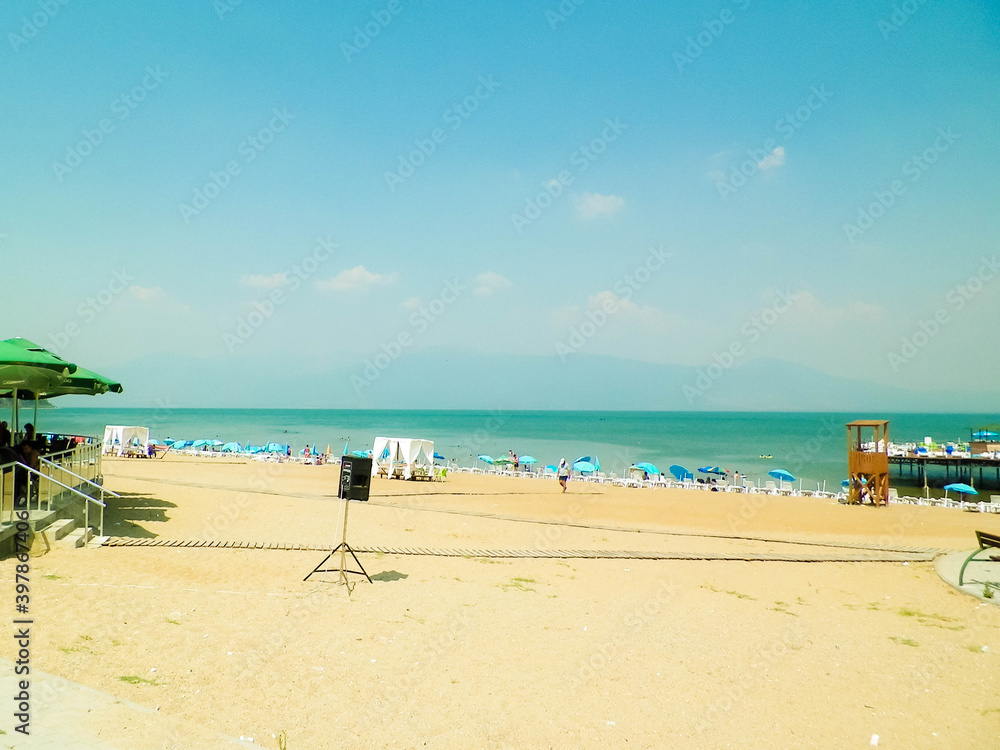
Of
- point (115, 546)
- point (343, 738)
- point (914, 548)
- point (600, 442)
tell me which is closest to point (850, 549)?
point (914, 548)

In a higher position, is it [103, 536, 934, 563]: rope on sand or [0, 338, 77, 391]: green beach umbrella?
[0, 338, 77, 391]: green beach umbrella

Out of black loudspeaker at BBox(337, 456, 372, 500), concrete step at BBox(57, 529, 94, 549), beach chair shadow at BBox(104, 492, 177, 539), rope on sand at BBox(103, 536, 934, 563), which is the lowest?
rope on sand at BBox(103, 536, 934, 563)

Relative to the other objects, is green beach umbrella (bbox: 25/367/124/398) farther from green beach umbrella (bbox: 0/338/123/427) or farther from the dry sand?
the dry sand

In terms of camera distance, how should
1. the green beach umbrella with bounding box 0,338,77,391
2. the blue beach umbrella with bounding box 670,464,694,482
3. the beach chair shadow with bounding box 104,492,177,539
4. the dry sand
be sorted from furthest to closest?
the blue beach umbrella with bounding box 670,464,694,482, the beach chair shadow with bounding box 104,492,177,539, the green beach umbrella with bounding box 0,338,77,391, the dry sand

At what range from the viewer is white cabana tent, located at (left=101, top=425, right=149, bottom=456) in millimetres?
35438

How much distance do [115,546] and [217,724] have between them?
664 centimetres

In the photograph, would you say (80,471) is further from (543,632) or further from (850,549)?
(850,549)

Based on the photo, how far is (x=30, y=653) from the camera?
5234 millimetres

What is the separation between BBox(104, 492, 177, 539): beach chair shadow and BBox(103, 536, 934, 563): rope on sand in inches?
31.9

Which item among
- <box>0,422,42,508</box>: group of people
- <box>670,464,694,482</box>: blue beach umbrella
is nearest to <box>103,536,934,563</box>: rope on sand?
<box>0,422,42,508</box>: group of people

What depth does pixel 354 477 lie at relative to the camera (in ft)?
28.0

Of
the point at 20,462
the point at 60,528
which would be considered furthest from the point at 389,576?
the point at 20,462

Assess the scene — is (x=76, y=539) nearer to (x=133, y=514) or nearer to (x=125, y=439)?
(x=133, y=514)

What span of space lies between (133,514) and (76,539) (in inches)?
164
